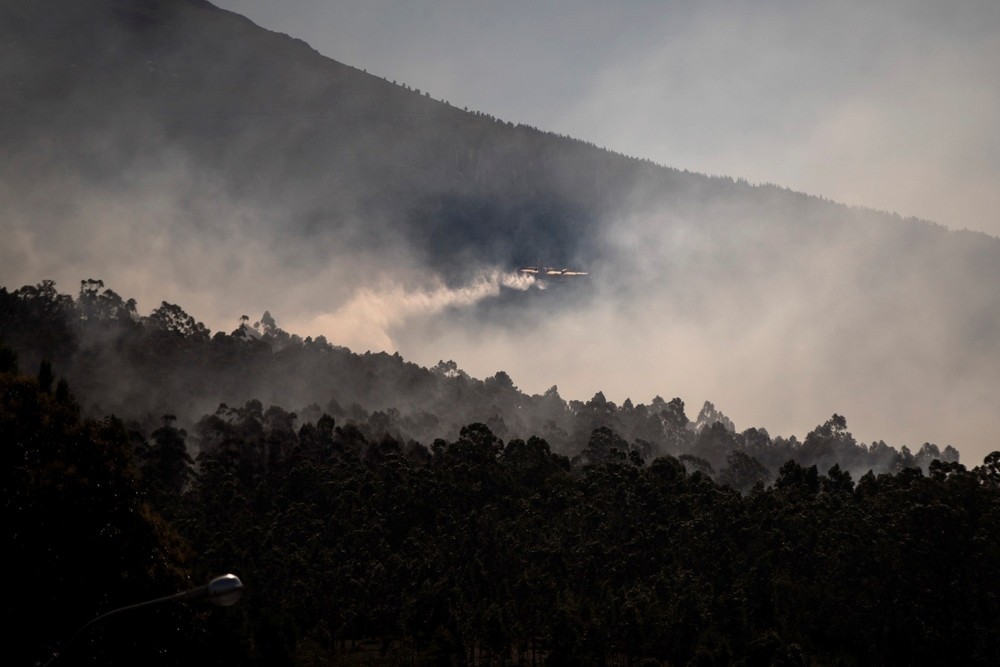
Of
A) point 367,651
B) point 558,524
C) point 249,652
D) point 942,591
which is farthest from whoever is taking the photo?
point 558,524

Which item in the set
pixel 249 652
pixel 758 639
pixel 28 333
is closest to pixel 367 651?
pixel 249 652

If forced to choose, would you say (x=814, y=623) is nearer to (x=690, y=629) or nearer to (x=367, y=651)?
(x=690, y=629)

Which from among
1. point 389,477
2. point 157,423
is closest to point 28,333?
point 157,423

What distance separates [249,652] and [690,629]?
32389mm

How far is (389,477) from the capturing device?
3954 inches

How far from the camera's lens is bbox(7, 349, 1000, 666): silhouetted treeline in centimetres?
7069

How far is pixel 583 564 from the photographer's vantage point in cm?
8319

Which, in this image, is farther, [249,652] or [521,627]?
[521,627]

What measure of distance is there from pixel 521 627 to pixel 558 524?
16.3 metres

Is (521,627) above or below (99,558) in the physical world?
below

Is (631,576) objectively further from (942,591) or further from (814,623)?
(942,591)

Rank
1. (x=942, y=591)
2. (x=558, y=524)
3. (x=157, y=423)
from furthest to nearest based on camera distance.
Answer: (x=157, y=423) → (x=558, y=524) → (x=942, y=591)

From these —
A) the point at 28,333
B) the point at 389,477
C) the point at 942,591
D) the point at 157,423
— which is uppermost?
the point at 28,333

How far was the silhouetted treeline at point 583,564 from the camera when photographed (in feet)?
232
